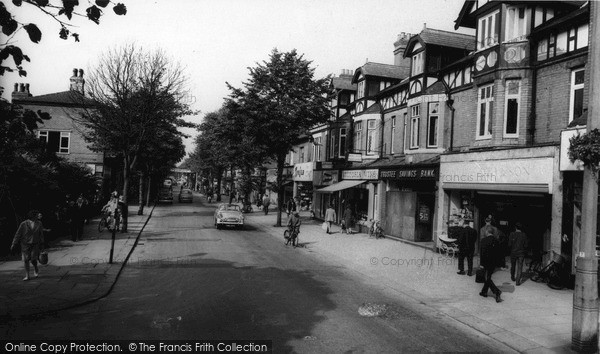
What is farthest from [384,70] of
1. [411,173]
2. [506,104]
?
[506,104]

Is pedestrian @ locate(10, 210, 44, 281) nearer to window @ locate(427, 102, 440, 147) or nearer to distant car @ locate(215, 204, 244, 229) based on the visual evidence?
distant car @ locate(215, 204, 244, 229)

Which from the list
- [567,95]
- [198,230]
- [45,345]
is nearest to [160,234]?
[198,230]

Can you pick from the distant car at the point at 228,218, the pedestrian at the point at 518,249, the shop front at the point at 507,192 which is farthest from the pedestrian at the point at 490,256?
the distant car at the point at 228,218

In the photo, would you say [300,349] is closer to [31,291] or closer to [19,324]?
[19,324]

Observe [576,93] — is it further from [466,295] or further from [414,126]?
[414,126]

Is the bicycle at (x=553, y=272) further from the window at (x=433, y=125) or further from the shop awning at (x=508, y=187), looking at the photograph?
the window at (x=433, y=125)

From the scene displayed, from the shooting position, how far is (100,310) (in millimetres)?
8555

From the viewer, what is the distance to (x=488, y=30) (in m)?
16.2

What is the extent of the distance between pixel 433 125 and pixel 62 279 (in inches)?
626

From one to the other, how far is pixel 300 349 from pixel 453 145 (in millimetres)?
14366

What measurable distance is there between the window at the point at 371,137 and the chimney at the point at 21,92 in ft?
98.0

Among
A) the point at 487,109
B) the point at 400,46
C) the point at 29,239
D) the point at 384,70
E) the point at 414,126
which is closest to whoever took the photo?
the point at 29,239

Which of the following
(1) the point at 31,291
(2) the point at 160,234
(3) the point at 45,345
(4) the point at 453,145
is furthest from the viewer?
(2) the point at 160,234

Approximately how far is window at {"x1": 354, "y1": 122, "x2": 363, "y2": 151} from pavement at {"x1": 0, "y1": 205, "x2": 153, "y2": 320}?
1515 centimetres
